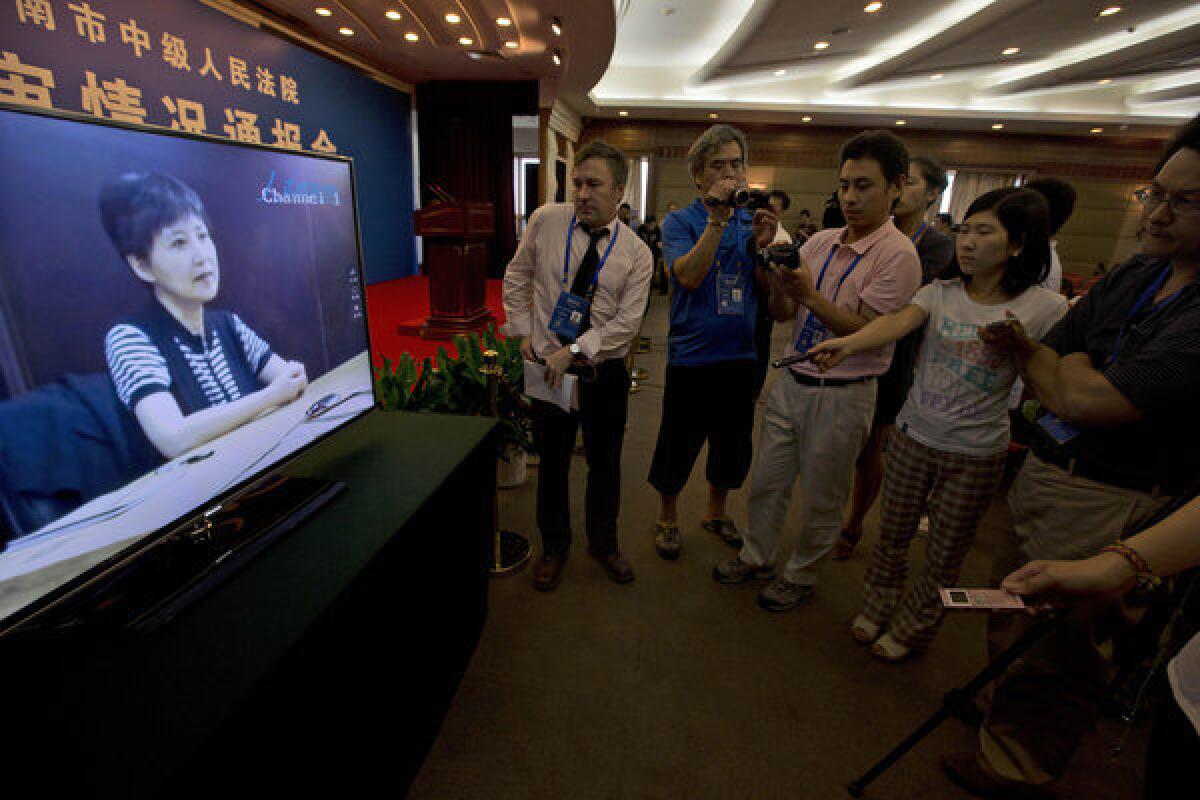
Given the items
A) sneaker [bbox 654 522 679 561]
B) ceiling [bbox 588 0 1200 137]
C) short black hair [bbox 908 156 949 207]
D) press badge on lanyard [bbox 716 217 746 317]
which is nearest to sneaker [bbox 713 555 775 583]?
sneaker [bbox 654 522 679 561]

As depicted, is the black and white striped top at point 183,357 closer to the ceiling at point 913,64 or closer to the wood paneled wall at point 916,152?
the ceiling at point 913,64

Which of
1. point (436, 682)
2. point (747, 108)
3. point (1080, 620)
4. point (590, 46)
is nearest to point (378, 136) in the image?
point (590, 46)

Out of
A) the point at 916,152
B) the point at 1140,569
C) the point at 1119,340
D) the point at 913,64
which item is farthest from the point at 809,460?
the point at 916,152

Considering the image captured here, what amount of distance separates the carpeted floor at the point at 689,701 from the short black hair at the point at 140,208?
96cm

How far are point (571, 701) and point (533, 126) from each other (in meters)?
14.4

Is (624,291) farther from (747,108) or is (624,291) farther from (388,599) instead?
(747,108)

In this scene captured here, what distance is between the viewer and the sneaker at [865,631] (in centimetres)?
186

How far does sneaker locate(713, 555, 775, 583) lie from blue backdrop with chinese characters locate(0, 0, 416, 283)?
6.43 ft

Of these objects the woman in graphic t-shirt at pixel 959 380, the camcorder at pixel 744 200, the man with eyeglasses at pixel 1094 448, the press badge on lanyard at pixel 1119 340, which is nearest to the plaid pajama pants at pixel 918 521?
the woman in graphic t-shirt at pixel 959 380

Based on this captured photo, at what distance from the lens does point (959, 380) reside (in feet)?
4.95

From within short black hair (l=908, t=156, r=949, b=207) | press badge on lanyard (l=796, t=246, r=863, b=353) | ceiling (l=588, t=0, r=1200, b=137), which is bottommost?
press badge on lanyard (l=796, t=246, r=863, b=353)

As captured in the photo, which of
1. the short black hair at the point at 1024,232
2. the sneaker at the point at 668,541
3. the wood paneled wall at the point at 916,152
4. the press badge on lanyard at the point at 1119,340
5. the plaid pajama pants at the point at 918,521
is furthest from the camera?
the wood paneled wall at the point at 916,152

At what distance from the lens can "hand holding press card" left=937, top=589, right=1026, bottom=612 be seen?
0.94 meters

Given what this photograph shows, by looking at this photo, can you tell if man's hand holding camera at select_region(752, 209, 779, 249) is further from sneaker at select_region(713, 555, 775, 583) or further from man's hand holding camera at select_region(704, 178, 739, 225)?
sneaker at select_region(713, 555, 775, 583)
